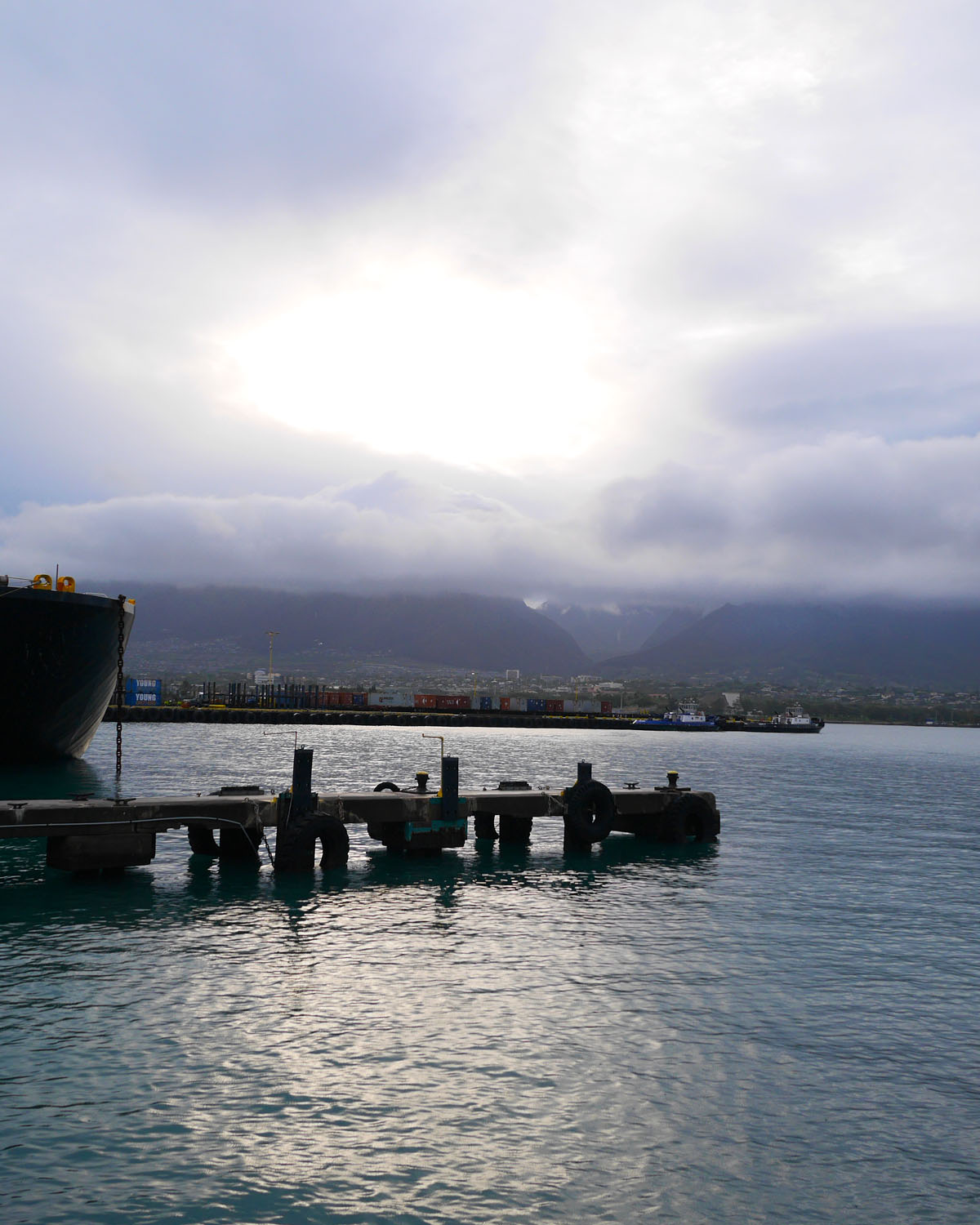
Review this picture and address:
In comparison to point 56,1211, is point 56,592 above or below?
above

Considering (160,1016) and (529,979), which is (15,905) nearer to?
(160,1016)

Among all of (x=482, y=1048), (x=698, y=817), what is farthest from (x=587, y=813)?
Answer: (x=482, y=1048)

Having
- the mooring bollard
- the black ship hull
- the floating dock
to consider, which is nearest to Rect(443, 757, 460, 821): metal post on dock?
the floating dock

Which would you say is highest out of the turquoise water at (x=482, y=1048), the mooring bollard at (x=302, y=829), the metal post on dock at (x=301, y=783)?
the metal post on dock at (x=301, y=783)

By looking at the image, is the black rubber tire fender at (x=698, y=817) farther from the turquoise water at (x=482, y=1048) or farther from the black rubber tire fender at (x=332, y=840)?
the black rubber tire fender at (x=332, y=840)

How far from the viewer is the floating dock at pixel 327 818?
93.3 feet

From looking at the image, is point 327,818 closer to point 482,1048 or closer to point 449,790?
point 449,790

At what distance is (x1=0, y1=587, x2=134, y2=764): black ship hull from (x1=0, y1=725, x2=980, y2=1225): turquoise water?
2131 cm

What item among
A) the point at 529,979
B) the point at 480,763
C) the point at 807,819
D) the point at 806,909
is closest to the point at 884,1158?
the point at 529,979

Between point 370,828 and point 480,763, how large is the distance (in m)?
59.7

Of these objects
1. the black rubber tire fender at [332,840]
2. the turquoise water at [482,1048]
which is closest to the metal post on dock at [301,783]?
the black rubber tire fender at [332,840]

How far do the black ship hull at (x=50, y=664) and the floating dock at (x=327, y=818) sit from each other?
77.5 ft

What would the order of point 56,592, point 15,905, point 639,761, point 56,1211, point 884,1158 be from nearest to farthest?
point 56,1211 → point 884,1158 → point 15,905 → point 56,592 → point 639,761

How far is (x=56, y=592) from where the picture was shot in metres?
53.3
